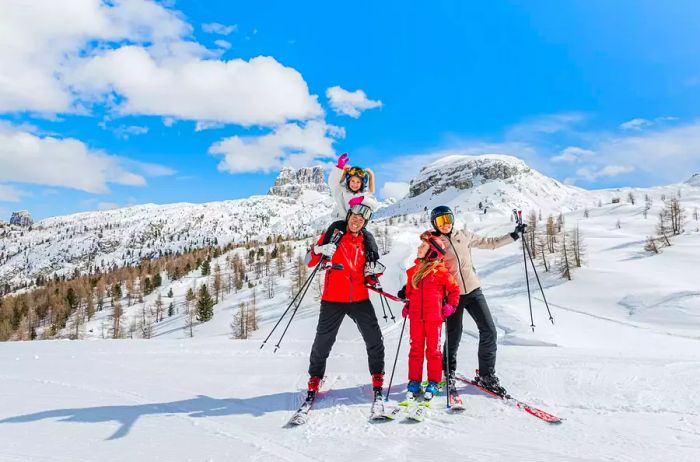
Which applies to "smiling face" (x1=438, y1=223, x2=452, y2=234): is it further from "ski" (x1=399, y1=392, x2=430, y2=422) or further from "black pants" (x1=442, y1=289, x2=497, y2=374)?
"ski" (x1=399, y1=392, x2=430, y2=422)

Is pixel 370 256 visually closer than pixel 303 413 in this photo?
No

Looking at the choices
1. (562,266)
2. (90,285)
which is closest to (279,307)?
(562,266)

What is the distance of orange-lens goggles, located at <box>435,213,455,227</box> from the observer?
577 cm

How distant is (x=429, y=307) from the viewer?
17.1ft

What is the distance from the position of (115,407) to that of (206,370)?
2218 mm

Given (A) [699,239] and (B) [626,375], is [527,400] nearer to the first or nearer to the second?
(B) [626,375]

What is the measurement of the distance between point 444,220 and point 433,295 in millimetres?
1178

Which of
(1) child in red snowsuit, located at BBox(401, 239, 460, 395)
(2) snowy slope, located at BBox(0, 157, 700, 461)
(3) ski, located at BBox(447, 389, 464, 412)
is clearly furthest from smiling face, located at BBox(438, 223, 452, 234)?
(2) snowy slope, located at BBox(0, 157, 700, 461)

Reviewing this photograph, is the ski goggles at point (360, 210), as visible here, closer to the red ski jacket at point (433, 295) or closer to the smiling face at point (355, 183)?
the smiling face at point (355, 183)

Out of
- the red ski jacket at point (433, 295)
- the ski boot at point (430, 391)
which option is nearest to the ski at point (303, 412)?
the ski boot at point (430, 391)

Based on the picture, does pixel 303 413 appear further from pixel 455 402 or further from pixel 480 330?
pixel 480 330

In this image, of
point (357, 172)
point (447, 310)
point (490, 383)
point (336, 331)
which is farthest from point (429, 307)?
point (357, 172)

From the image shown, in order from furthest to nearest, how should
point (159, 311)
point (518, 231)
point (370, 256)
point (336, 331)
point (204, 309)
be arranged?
point (159, 311) < point (204, 309) < point (518, 231) < point (370, 256) < point (336, 331)

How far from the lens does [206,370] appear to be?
7.16 meters
